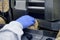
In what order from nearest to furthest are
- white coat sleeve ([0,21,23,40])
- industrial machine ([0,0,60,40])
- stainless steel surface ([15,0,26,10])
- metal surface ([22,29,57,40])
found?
white coat sleeve ([0,21,23,40])
metal surface ([22,29,57,40])
industrial machine ([0,0,60,40])
stainless steel surface ([15,0,26,10])

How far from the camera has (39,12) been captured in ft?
3.62

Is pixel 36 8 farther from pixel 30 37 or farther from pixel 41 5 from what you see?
pixel 30 37

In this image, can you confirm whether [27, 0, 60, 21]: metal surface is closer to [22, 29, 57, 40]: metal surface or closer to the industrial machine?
the industrial machine

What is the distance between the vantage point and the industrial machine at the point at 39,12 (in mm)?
961

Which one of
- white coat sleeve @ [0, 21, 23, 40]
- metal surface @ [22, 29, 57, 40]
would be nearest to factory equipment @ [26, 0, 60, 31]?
metal surface @ [22, 29, 57, 40]

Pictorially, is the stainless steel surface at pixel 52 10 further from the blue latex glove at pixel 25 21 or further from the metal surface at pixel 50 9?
the blue latex glove at pixel 25 21

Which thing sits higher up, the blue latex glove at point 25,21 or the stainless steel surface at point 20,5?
the stainless steel surface at point 20,5

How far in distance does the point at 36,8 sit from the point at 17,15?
0.20 metres

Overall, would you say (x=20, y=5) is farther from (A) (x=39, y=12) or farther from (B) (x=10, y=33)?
(B) (x=10, y=33)

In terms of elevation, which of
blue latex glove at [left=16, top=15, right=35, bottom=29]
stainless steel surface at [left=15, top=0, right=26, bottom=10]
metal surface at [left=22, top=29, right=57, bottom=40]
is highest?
stainless steel surface at [left=15, top=0, right=26, bottom=10]

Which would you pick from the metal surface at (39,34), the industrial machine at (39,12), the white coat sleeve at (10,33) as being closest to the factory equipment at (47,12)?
the industrial machine at (39,12)

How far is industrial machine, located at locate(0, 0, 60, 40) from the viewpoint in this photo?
3.15 feet

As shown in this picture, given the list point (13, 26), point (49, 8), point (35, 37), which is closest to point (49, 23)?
point (49, 8)

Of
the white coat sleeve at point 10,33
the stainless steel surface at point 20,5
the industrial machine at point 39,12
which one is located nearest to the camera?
the white coat sleeve at point 10,33
